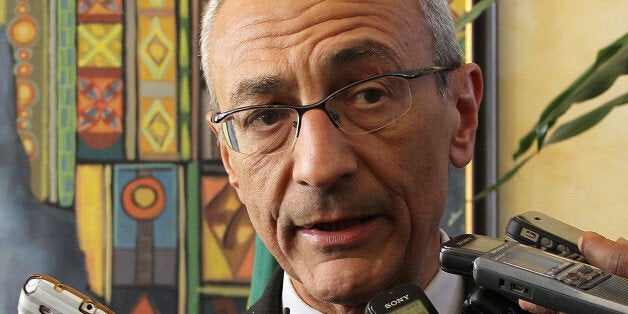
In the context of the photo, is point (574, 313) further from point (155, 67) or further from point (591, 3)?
point (155, 67)

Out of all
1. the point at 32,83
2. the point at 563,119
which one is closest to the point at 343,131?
the point at 563,119

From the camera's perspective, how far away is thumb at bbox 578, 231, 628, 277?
0.89 m

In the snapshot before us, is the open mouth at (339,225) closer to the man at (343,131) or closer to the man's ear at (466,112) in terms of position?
the man at (343,131)

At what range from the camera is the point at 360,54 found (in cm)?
117

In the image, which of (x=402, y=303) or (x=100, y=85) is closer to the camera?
(x=402, y=303)

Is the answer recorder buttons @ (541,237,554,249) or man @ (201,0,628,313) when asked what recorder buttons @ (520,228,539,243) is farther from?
man @ (201,0,628,313)

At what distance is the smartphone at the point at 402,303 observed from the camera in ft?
2.59

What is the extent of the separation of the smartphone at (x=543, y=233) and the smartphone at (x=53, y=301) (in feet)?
1.61

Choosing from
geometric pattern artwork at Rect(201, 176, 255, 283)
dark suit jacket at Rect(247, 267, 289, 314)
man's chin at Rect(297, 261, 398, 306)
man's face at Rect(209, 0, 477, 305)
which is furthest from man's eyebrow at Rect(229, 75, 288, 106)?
geometric pattern artwork at Rect(201, 176, 255, 283)

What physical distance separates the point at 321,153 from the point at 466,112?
1.11ft

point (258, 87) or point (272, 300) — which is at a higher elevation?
point (258, 87)

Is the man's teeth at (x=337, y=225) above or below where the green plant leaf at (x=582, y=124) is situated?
below

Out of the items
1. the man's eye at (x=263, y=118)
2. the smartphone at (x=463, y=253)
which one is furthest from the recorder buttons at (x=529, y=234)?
the man's eye at (x=263, y=118)

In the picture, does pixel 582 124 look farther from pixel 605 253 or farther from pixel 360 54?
pixel 360 54
